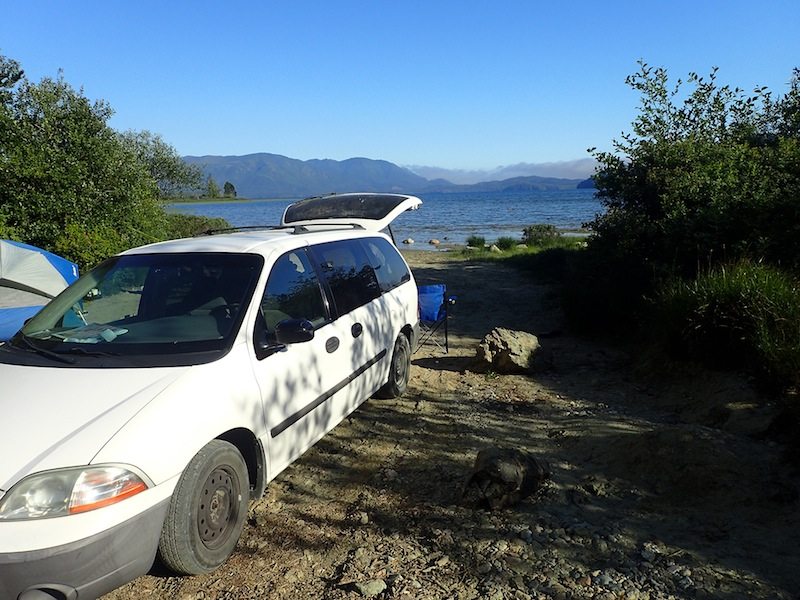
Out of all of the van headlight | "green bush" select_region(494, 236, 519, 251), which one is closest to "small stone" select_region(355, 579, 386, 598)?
the van headlight

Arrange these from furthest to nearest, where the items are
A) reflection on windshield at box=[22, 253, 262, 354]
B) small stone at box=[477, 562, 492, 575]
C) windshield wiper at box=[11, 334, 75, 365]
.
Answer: reflection on windshield at box=[22, 253, 262, 354] → windshield wiper at box=[11, 334, 75, 365] → small stone at box=[477, 562, 492, 575]

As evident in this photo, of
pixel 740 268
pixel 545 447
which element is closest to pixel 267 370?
pixel 545 447

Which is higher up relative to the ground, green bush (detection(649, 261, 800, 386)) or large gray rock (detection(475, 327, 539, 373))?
green bush (detection(649, 261, 800, 386))

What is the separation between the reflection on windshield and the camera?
3.52 m

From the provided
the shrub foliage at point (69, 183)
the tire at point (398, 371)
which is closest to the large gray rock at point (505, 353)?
the tire at point (398, 371)

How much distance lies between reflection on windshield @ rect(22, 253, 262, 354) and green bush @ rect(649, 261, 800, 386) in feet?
15.4

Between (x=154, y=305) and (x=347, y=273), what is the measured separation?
1.58 meters

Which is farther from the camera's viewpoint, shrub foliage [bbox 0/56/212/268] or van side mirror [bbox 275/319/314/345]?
shrub foliage [bbox 0/56/212/268]

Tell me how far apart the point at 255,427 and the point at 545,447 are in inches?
Answer: 102

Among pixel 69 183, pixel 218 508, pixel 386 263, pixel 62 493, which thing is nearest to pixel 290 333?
pixel 218 508

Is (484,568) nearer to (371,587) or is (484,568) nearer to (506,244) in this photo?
(371,587)

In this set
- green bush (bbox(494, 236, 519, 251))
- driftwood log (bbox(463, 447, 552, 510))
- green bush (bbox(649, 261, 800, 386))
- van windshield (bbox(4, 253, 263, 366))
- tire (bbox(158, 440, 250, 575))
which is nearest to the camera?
tire (bbox(158, 440, 250, 575))

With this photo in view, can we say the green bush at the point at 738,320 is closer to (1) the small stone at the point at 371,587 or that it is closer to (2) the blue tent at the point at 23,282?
(1) the small stone at the point at 371,587

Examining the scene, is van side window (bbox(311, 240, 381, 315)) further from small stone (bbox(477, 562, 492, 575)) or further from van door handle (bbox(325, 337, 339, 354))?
small stone (bbox(477, 562, 492, 575))
